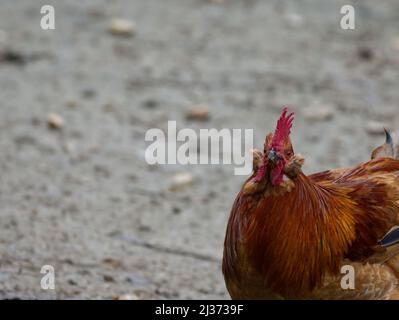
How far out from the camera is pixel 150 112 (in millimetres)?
7605

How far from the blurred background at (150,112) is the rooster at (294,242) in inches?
41.0

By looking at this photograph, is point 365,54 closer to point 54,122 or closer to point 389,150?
point 54,122

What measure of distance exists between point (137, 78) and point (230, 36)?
1.31 meters

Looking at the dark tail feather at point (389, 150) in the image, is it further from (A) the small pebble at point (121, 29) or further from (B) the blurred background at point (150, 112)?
(A) the small pebble at point (121, 29)

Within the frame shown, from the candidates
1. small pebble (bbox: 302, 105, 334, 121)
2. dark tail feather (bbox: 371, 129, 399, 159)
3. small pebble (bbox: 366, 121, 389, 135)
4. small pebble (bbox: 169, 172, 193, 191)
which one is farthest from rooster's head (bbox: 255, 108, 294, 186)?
small pebble (bbox: 302, 105, 334, 121)

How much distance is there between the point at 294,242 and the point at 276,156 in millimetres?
428

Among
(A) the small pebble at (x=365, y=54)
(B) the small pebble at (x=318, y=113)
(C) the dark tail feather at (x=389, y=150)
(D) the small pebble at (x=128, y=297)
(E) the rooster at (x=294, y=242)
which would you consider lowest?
(D) the small pebble at (x=128, y=297)

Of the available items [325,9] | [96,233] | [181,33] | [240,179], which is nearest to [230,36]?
[181,33]

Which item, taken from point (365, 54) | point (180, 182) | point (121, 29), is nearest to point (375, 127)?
point (365, 54)

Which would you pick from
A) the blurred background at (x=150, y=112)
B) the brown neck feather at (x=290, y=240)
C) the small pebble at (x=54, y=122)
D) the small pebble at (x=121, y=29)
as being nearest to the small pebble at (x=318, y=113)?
the blurred background at (x=150, y=112)

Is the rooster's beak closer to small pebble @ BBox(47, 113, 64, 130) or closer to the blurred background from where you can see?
the blurred background

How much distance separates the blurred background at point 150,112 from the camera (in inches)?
211

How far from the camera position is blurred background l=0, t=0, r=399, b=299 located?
5371mm
